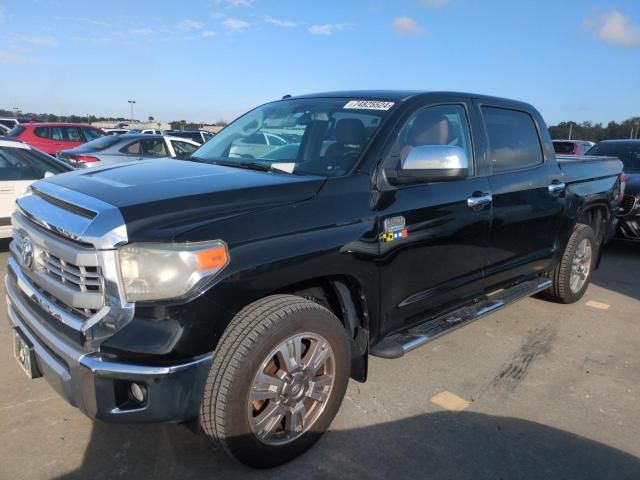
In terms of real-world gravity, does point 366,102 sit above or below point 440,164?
above

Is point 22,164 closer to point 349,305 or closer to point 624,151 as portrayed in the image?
point 349,305

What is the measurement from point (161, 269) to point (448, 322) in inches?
80.9

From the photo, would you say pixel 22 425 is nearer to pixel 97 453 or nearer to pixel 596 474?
pixel 97 453

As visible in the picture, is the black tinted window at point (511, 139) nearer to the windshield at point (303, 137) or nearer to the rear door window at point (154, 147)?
the windshield at point (303, 137)

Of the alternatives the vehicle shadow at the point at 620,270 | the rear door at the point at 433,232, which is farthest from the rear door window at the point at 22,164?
the vehicle shadow at the point at 620,270

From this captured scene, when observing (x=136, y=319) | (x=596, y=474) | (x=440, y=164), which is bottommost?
(x=596, y=474)

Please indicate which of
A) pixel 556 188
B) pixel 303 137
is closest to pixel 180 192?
pixel 303 137

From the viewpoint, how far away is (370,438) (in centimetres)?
286

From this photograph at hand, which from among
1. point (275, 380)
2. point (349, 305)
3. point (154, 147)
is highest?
point (154, 147)

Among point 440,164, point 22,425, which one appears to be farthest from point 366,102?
point 22,425

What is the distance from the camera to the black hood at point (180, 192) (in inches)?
85.4

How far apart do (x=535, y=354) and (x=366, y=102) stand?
7.77ft

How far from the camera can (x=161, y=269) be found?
6.91 ft

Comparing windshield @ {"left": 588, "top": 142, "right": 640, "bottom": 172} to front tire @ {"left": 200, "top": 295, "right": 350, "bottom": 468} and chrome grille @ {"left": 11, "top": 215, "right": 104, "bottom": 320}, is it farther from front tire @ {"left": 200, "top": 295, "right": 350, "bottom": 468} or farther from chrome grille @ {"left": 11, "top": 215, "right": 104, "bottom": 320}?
chrome grille @ {"left": 11, "top": 215, "right": 104, "bottom": 320}
